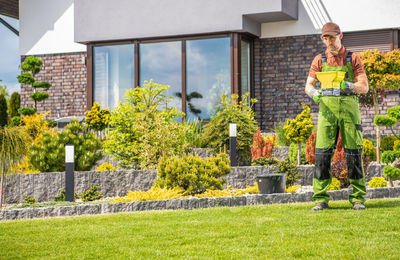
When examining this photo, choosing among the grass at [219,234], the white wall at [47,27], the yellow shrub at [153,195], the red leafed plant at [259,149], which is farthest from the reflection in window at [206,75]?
the grass at [219,234]

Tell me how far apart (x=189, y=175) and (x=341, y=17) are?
27.5ft

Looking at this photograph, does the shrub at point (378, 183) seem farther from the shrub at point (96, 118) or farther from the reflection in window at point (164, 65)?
the shrub at point (96, 118)

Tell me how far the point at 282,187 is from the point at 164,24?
8.84m

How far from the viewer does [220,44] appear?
16.3 metres

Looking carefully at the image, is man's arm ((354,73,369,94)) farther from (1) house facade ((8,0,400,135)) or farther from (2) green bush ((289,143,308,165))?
(1) house facade ((8,0,400,135))

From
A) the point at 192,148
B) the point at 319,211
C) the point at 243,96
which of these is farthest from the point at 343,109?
the point at 243,96

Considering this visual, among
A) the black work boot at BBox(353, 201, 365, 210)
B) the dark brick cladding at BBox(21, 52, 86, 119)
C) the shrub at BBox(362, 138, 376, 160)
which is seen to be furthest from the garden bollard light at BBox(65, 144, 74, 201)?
the dark brick cladding at BBox(21, 52, 86, 119)

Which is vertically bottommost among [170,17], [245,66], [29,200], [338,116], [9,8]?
[29,200]

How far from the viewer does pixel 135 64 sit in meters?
17.2

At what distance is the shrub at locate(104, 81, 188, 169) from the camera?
37.9 feet

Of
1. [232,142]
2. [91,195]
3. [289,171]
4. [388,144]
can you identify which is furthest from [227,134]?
[91,195]

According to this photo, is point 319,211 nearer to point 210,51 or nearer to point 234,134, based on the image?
point 234,134

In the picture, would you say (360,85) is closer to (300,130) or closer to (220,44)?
(300,130)

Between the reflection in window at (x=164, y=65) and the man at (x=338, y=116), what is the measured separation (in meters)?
9.67
